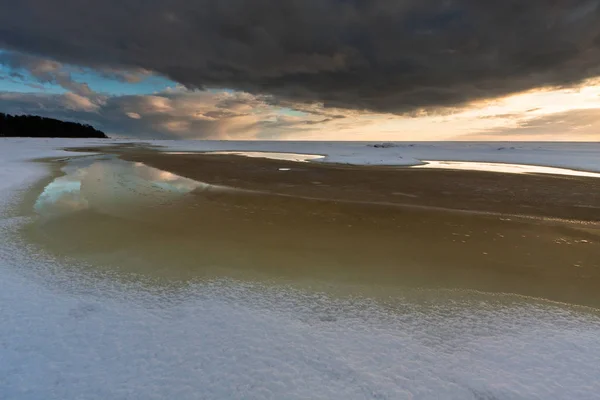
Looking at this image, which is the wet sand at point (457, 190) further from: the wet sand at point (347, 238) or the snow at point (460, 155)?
the snow at point (460, 155)

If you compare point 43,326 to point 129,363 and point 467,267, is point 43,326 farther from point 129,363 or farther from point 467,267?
point 467,267

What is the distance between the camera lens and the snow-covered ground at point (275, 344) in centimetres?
262

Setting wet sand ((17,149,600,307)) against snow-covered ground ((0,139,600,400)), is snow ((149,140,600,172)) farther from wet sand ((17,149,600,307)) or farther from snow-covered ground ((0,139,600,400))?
snow-covered ground ((0,139,600,400))

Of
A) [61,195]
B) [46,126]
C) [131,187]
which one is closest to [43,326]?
[61,195]

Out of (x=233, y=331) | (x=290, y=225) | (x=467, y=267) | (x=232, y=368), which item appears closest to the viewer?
(x=232, y=368)

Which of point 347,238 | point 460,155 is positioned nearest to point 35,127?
point 460,155

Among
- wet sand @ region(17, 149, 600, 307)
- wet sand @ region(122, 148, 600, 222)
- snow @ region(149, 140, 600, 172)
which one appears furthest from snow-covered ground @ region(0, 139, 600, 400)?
snow @ region(149, 140, 600, 172)

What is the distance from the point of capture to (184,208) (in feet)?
29.6

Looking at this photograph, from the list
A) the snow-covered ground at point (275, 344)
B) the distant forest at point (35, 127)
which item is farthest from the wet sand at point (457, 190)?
the distant forest at point (35, 127)

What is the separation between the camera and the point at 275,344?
3.14m

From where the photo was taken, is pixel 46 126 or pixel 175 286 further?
pixel 46 126

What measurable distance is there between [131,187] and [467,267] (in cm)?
1127

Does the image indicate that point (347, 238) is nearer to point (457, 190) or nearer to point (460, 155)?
point (457, 190)

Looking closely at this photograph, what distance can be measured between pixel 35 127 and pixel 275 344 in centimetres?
12287
